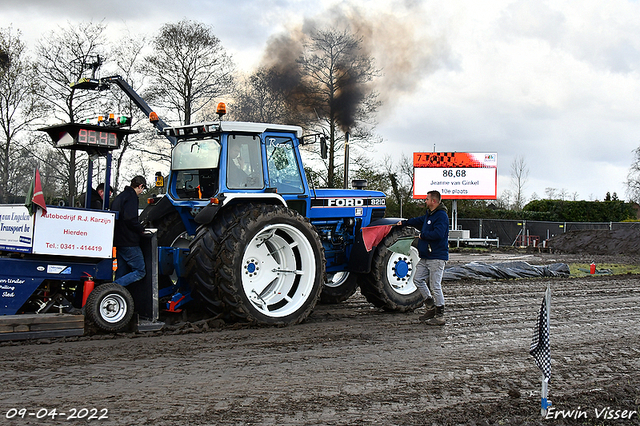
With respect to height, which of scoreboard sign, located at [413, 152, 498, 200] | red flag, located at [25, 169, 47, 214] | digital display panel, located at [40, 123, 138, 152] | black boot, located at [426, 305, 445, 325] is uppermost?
scoreboard sign, located at [413, 152, 498, 200]

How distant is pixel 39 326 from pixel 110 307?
0.73 meters

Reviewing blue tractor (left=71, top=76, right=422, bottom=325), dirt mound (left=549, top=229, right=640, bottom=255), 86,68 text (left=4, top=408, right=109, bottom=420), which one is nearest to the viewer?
86,68 text (left=4, top=408, right=109, bottom=420)

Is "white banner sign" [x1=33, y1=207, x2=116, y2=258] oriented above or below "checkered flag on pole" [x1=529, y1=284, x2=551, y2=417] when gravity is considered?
above

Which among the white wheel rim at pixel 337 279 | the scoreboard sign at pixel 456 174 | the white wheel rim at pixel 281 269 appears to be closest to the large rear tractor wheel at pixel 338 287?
the white wheel rim at pixel 337 279

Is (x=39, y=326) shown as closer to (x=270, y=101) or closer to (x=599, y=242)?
(x=270, y=101)

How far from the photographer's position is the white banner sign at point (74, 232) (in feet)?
19.7

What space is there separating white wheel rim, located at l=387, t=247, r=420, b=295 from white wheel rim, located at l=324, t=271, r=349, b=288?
939 mm

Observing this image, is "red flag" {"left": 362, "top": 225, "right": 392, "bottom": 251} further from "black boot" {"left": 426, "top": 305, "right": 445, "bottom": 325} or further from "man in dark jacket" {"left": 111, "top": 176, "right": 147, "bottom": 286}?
"man in dark jacket" {"left": 111, "top": 176, "right": 147, "bottom": 286}

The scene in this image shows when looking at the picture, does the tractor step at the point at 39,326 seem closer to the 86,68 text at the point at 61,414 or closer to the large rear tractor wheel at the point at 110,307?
the large rear tractor wheel at the point at 110,307

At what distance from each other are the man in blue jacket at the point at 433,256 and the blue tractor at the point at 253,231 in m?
0.65

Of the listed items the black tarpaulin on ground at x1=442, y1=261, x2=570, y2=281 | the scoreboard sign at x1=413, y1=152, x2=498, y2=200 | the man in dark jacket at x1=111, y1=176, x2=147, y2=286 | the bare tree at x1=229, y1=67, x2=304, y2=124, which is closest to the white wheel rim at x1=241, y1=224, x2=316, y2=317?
the man in dark jacket at x1=111, y1=176, x2=147, y2=286

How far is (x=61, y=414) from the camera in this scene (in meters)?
3.98

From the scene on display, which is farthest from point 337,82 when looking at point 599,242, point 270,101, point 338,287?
point 599,242

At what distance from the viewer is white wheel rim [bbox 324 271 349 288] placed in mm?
9433
